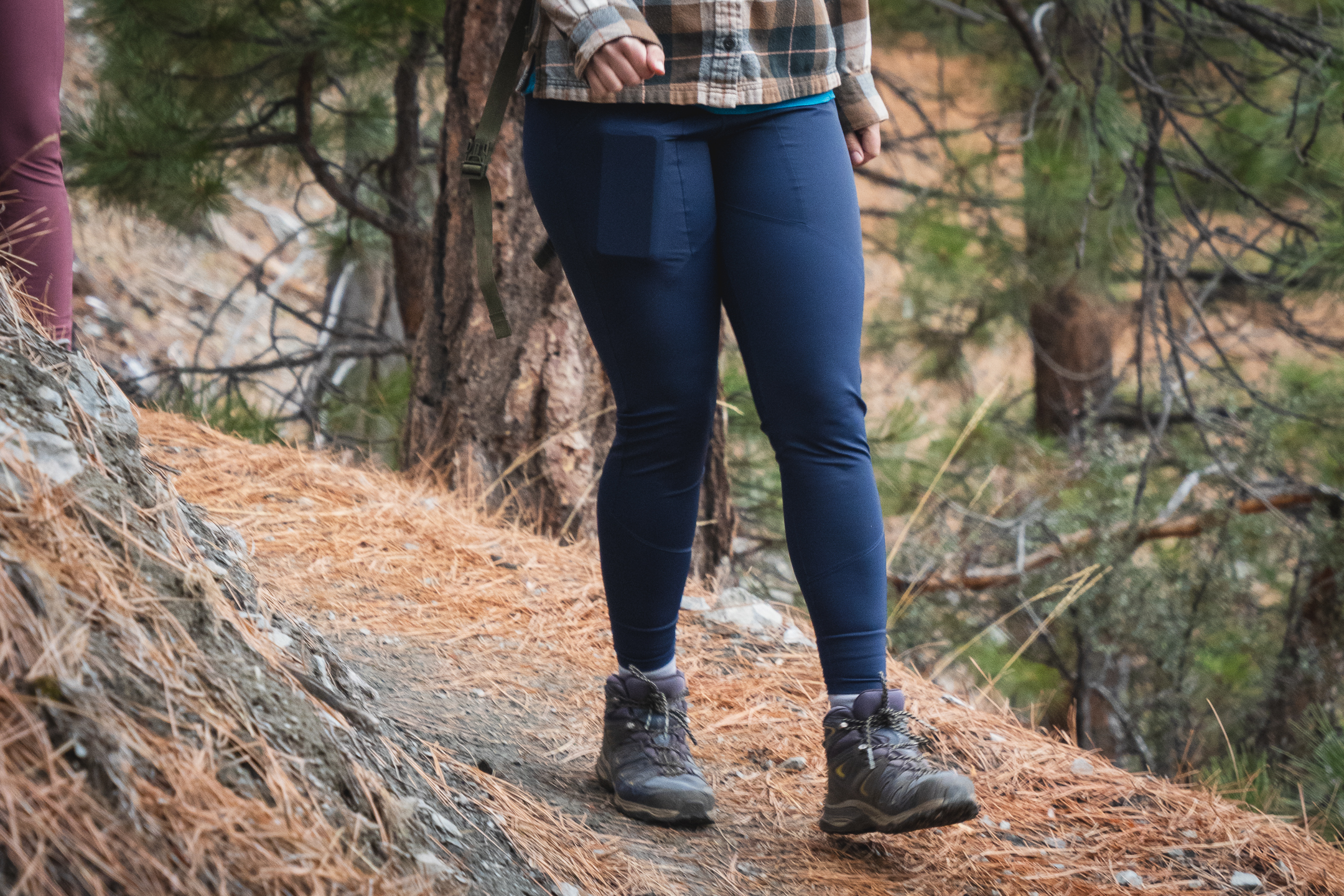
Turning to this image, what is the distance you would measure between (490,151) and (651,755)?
0.76 meters

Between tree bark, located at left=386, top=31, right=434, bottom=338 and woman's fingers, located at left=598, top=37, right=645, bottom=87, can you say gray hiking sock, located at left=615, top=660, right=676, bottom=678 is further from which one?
tree bark, located at left=386, top=31, right=434, bottom=338

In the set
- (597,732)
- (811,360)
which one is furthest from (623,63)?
(597,732)

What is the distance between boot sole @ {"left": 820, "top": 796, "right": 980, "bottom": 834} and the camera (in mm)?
1032

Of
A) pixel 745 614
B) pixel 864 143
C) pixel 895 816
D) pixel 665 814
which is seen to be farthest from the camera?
pixel 745 614

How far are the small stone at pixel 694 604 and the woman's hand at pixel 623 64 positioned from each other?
1267 millimetres

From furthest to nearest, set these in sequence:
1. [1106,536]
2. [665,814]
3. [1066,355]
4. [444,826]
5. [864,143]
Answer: [1066,355], [1106,536], [864,143], [665,814], [444,826]

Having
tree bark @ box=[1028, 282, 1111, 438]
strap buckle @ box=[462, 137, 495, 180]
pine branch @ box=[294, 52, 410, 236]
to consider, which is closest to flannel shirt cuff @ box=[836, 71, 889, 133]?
strap buckle @ box=[462, 137, 495, 180]

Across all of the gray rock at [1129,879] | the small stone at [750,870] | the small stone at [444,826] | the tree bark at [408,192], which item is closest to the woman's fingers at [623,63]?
the small stone at [444,826]

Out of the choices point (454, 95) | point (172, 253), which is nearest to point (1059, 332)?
point (454, 95)

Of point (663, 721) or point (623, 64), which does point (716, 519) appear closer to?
point (663, 721)

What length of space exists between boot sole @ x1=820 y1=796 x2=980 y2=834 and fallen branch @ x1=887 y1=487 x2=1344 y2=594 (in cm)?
268

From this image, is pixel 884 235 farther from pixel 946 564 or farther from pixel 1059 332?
pixel 946 564

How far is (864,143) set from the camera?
51.1 inches

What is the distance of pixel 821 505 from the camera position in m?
1.10
